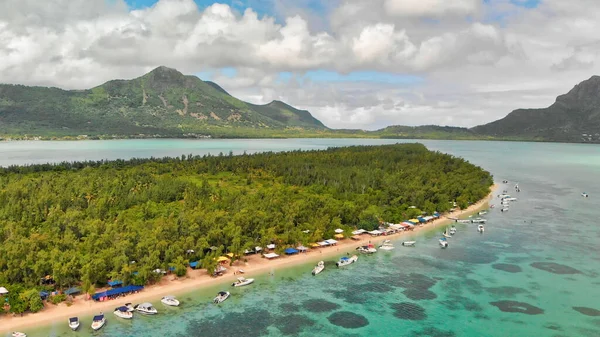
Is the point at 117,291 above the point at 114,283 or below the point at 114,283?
below

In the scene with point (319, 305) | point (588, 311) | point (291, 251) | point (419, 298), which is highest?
point (291, 251)

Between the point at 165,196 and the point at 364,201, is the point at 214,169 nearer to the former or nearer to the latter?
the point at 165,196

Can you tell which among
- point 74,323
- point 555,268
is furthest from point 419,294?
point 74,323

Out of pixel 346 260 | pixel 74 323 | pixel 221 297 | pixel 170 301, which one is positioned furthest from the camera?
pixel 346 260

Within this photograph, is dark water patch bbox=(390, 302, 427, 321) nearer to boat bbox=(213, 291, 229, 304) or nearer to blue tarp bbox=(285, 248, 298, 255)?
blue tarp bbox=(285, 248, 298, 255)

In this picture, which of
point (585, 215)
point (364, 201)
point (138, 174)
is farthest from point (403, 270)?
point (138, 174)

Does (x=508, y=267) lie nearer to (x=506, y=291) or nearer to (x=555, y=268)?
(x=555, y=268)

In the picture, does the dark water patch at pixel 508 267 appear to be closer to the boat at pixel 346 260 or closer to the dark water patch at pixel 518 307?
the dark water patch at pixel 518 307
